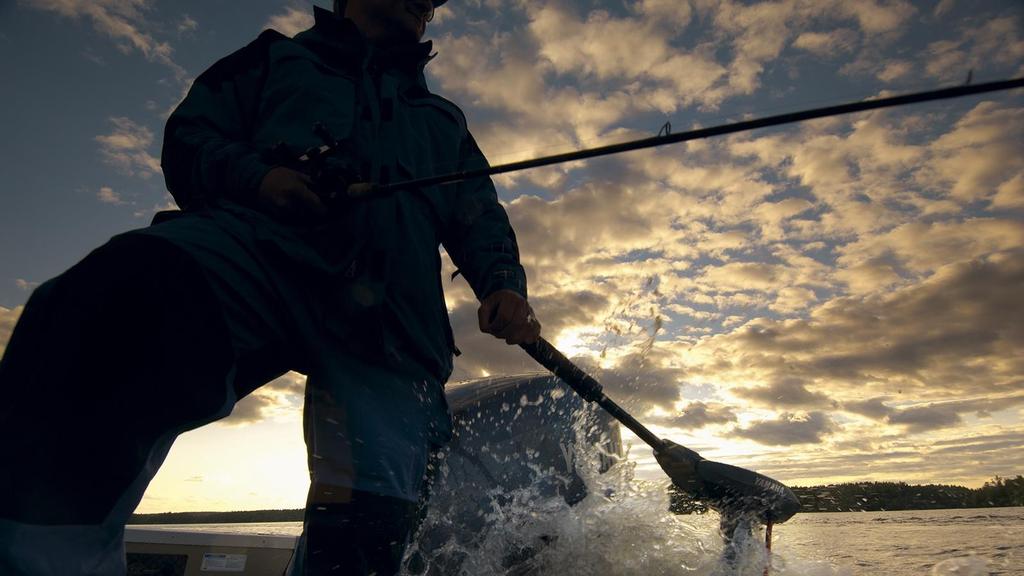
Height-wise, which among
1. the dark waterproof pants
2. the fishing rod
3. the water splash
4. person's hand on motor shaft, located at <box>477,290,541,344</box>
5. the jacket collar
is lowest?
the water splash

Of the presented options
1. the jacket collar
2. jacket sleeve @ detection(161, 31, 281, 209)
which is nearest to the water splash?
jacket sleeve @ detection(161, 31, 281, 209)

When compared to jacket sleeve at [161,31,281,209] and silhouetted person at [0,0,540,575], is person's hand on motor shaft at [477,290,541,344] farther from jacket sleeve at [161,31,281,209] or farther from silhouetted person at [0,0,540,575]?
jacket sleeve at [161,31,281,209]

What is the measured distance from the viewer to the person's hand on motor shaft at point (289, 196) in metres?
1.69

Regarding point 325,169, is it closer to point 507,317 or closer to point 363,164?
point 363,164

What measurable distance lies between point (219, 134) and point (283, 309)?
71cm

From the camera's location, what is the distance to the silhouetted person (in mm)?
1145

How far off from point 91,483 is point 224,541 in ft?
11.0

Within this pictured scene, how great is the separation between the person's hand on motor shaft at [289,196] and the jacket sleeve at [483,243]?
752 mm

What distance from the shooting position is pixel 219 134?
1.92 m

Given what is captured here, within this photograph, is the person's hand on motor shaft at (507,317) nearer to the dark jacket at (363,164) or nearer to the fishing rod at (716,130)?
the dark jacket at (363,164)

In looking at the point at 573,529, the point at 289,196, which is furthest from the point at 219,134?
the point at 573,529

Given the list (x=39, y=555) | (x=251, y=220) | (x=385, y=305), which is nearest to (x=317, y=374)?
(x=385, y=305)

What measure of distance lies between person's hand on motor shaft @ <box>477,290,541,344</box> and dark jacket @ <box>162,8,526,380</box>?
5 centimetres

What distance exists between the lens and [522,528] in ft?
9.20
